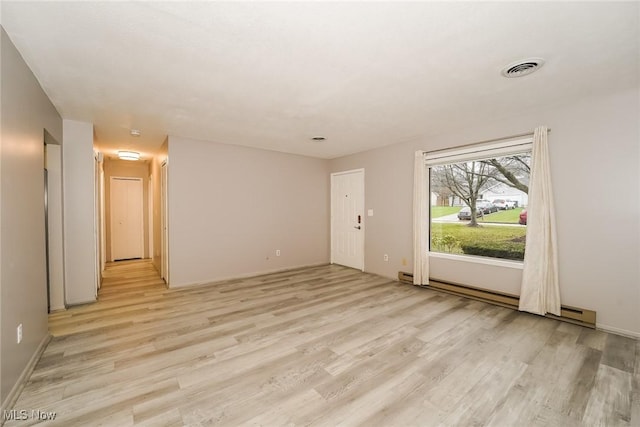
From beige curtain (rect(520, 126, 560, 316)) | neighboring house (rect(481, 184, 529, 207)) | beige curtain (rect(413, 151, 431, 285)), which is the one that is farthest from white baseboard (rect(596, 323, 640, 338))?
beige curtain (rect(413, 151, 431, 285))

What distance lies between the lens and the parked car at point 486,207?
4082 mm

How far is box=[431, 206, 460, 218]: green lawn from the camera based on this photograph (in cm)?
454

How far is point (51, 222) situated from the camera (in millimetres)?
3496

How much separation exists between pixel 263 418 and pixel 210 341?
4.11ft

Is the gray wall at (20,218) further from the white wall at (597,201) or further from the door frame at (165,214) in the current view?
the white wall at (597,201)

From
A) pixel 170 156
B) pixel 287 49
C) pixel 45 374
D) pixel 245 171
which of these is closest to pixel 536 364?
pixel 287 49

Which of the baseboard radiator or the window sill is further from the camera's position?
the window sill

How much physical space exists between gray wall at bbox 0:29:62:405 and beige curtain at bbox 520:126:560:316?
5072 millimetres

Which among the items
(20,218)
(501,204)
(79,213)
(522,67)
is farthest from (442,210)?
(79,213)

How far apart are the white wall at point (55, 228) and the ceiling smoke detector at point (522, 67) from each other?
17.3ft

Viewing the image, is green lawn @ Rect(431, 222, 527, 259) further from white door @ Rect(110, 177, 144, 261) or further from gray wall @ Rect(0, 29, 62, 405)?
white door @ Rect(110, 177, 144, 261)

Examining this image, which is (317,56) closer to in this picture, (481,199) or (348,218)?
(481,199)

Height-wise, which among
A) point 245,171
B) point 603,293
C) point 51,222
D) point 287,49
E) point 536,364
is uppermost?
point 287,49

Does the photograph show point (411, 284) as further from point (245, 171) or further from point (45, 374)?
point (45, 374)
